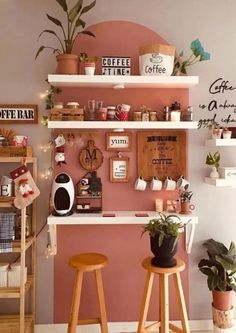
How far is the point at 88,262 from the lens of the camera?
2.26m

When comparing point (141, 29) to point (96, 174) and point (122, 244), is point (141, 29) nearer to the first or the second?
point (96, 174)

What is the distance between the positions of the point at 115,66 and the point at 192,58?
22.8 inches

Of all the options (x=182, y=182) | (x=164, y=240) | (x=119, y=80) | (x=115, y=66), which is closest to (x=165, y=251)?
(x=164, y=240)

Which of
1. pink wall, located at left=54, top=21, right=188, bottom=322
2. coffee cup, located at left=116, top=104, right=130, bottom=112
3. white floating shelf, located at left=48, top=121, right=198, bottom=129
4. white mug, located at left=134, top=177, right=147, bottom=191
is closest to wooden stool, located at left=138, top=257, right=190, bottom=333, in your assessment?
pink wall, located at left=54, top=21, right=188, bottom=322

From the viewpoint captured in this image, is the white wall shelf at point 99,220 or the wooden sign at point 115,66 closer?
the white wall shelf at point 99,220

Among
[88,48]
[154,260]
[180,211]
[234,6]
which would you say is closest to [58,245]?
Answer: [154,260]

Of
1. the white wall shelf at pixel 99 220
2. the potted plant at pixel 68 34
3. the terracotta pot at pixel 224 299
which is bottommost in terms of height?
the terracotta pot at pixel 224 299

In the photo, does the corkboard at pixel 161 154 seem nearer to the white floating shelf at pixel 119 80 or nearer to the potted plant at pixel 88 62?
the white floating shelf at pixel 119 80

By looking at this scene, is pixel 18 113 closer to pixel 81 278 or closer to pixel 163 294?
pixel 81 278

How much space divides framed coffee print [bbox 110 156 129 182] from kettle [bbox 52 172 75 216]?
346 millimetres

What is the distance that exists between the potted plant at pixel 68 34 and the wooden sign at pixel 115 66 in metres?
0.20

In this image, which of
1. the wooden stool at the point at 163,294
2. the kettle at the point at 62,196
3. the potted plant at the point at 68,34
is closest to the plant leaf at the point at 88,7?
the potted plant at the point at 68,34

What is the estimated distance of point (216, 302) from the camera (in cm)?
248

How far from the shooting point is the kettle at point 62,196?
2.38 metres
